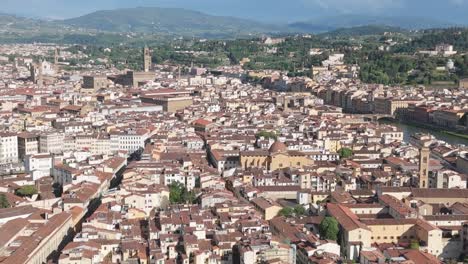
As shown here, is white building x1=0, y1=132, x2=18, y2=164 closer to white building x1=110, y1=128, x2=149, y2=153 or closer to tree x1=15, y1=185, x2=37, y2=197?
white building x1=110, y1=128, x2=149, y2=153

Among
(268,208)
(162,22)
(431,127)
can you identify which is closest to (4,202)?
(268,208)

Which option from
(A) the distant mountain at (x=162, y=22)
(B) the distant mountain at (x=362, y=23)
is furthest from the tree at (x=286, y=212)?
(B) the distant mountain at (x=362, y=23)

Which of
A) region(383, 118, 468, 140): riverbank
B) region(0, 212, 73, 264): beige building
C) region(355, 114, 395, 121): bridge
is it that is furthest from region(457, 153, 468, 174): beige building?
region(355, 114, 395, 121): bridge

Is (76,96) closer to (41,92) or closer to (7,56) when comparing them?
(41,92)

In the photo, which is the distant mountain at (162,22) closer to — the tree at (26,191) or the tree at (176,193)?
the tree at (26,191)

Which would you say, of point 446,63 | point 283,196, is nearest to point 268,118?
point 283,196
